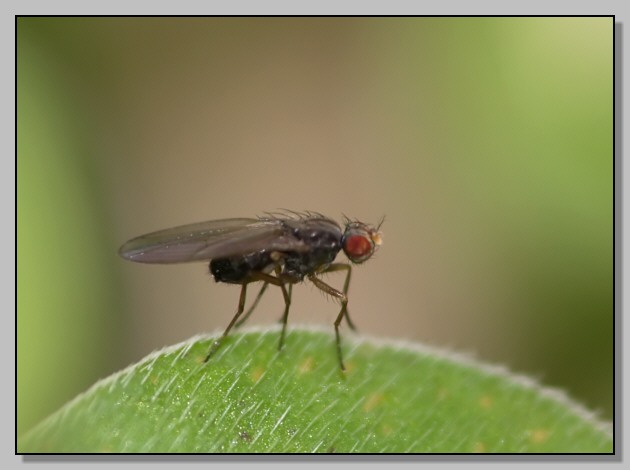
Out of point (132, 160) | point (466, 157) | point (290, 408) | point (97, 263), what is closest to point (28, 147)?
point (97, 263)

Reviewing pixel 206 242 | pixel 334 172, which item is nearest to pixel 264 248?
pixel 206 242

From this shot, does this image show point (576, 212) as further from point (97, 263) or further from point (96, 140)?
point (96, 140)

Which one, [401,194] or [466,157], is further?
[401,194]

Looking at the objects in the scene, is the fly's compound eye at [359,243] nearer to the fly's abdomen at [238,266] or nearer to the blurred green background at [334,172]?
the fly's abdomen at [238,266]

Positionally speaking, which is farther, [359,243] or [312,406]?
[359,243]

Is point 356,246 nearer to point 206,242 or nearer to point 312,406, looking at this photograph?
point 206,242

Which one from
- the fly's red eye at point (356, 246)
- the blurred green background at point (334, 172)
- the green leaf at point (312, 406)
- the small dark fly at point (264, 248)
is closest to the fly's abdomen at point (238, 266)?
the small dark fly at point (264, 248)
